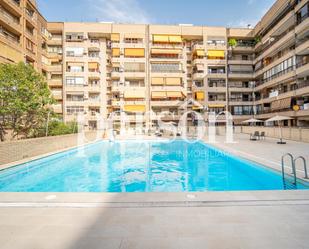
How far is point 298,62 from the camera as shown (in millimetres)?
28000

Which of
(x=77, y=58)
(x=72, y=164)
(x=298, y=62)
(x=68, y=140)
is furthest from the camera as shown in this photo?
(x=77, y=58)

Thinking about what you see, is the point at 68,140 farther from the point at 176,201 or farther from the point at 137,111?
the point at 137,111

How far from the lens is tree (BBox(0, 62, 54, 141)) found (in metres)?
13.8

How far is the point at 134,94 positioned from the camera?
38625mm

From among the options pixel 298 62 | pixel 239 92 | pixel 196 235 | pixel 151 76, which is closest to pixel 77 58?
pixel 151 76

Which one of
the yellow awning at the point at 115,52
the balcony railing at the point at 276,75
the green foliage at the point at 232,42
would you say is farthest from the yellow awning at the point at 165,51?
the balcony railing at the point at 276,75

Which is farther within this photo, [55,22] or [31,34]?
[55,22]

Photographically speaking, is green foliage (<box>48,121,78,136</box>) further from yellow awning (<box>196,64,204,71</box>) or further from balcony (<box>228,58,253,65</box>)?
balcony (<box>228,58,253,65</box>)

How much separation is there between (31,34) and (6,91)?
2244cm

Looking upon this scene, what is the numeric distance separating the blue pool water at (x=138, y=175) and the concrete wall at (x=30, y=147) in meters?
0.84

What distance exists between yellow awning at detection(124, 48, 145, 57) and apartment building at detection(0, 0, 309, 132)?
0.63ft

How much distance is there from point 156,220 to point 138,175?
6513 millimetres

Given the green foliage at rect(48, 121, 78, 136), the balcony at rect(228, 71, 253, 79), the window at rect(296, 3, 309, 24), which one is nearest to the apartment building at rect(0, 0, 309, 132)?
the balcony at rect(228, 71, 253, 79)

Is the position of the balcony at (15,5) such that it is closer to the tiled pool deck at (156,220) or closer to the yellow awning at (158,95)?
the yellow awning at (158,95)
